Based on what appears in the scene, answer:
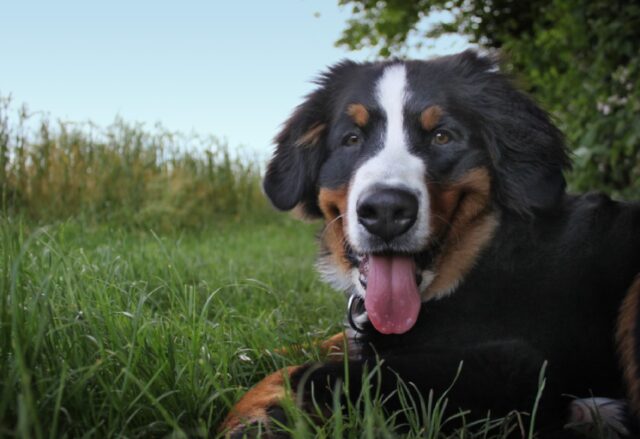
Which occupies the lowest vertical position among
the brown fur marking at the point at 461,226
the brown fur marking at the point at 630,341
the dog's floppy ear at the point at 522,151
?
the brown fur marking at the point at 630,341

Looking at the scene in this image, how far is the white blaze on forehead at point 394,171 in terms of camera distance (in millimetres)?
2672

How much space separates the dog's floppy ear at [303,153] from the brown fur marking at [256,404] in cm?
133

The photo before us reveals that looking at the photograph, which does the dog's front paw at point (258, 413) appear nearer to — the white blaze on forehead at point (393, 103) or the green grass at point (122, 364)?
the green grass at point (122, 364)

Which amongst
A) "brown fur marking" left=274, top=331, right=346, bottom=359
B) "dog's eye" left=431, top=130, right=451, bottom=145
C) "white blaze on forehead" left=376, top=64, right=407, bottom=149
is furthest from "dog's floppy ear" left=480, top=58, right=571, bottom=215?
"brown fur marking" left=274, top=331, right=346, bottom=359

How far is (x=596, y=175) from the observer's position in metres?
6.76

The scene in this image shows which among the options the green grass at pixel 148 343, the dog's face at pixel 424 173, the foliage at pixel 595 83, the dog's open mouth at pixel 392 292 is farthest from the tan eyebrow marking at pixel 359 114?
the foliage at pixel 595 83

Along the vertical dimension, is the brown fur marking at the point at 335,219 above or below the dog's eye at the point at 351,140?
below

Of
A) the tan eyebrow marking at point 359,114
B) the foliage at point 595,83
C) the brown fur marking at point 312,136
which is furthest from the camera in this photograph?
the foliage at point 595,83

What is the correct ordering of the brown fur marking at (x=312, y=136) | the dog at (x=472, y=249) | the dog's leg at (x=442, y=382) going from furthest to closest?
the brown fur marking at (x=312, y=136) < the dog at (x=472, y=249) < the dog's leg at (x=442, y=382)

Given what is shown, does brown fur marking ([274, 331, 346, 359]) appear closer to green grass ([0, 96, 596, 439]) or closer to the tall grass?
green grass ([0, 96, 596, 439])

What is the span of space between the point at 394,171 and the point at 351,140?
17.4 inches

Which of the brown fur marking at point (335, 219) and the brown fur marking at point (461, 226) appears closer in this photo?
the brown fur marking at point (461, 226)

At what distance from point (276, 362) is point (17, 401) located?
1.09 m

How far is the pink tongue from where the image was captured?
2.75m
